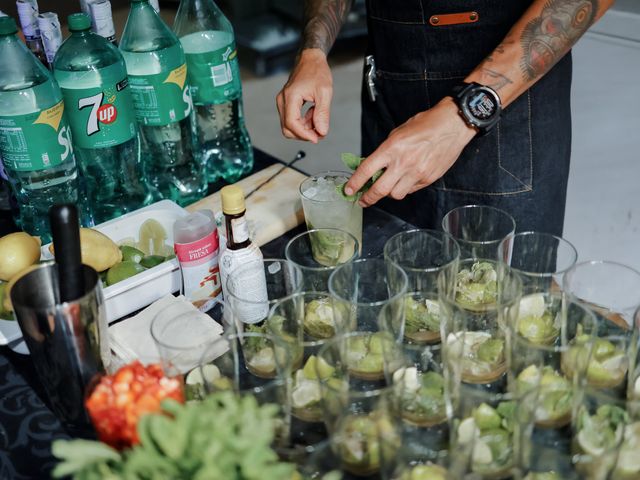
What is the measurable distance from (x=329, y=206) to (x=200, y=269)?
0.86 ft

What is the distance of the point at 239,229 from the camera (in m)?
1.08

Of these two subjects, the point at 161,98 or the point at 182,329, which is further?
the point at 161,98

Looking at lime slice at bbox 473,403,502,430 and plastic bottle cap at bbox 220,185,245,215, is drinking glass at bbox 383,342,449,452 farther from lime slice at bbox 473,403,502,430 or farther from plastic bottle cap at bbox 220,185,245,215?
plastic bottle cap at bbox 220,185,245,215

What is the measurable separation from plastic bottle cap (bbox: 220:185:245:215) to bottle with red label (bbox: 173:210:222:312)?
120mm

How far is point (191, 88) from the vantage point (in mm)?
1532

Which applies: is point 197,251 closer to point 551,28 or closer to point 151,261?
point 151,261

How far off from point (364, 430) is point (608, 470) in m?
0.26

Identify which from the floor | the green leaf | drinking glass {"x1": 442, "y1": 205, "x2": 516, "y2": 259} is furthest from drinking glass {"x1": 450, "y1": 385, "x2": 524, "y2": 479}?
the floor

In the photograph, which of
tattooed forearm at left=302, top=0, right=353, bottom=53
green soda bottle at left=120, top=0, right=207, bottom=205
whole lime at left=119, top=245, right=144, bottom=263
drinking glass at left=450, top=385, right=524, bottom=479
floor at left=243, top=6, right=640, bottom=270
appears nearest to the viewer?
drinking glass at left=450, top=385, right=524, bottom=479

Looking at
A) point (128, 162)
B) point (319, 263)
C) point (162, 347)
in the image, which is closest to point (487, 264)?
point (319, 263)

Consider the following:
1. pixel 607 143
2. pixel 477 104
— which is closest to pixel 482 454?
pixel 477 104

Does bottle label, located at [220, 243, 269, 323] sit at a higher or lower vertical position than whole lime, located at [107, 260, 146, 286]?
higher

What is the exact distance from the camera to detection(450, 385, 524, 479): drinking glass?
2.64 ft

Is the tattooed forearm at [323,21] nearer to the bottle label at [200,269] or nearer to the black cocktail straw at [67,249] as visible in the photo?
the bottle label at [200,269]
